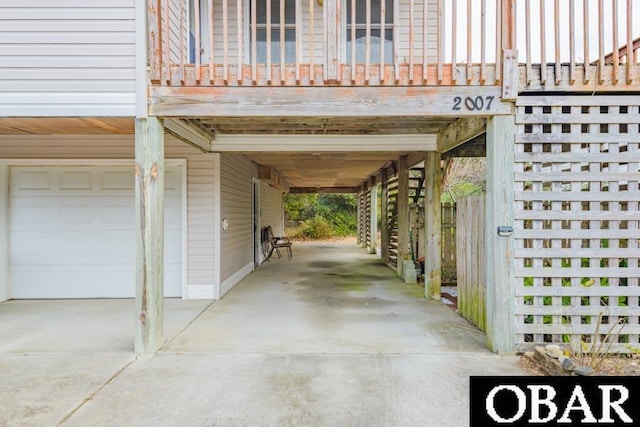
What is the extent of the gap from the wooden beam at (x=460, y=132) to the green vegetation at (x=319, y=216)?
1486cm

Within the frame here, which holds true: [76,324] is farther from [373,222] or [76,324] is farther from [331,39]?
[373,222]

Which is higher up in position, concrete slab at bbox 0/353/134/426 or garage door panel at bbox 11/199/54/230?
garage door panel at bbox 11/199/54/230

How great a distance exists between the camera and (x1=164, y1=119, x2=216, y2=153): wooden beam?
12.6ft

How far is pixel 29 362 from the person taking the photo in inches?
127

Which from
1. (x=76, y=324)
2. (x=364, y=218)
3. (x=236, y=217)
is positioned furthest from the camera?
(x=364, y=218)

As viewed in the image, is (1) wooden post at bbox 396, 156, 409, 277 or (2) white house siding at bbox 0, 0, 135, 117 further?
(1) wooden post at bbox 396, 156, 409, 277

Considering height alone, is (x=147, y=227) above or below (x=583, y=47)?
below

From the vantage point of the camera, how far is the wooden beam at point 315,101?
3354mm

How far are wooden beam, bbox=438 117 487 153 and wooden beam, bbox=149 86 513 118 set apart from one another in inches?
16.5

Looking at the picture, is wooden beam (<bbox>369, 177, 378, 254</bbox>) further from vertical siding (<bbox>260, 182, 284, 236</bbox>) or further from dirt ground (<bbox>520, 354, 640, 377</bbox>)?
dirt ground (<bbox>520, 354, 640, 377</bbox>)

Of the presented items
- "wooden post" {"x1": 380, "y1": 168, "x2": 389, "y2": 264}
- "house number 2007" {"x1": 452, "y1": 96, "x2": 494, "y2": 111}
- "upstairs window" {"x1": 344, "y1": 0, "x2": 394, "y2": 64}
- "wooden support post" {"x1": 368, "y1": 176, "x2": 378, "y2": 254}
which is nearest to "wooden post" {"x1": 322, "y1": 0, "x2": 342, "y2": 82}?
"house number 2007" {"x1": 452, "y1": 96, "x2": 494, "y2": 111}

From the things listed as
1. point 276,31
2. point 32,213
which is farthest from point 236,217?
point 276,31

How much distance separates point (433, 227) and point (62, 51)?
4936 mm

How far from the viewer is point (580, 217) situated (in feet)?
10.7
